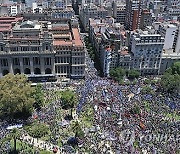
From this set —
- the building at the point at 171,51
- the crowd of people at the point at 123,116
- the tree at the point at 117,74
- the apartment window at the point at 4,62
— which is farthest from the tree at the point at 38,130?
the building at the point at 171,51

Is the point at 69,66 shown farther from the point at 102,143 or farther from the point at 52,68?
the point at 102,143

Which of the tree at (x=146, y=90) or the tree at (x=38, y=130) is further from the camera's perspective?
the tree at (x=146, y=90)

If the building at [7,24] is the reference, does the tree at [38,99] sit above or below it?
below

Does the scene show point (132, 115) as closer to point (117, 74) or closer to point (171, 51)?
point (117, 74)

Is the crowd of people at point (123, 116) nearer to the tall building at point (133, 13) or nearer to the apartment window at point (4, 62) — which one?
the apartment window at point (4, 62)

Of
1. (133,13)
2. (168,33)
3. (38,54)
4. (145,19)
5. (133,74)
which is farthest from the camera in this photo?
(145,19)

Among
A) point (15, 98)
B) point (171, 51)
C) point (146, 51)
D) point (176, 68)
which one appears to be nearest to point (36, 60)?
point (15, 98)
